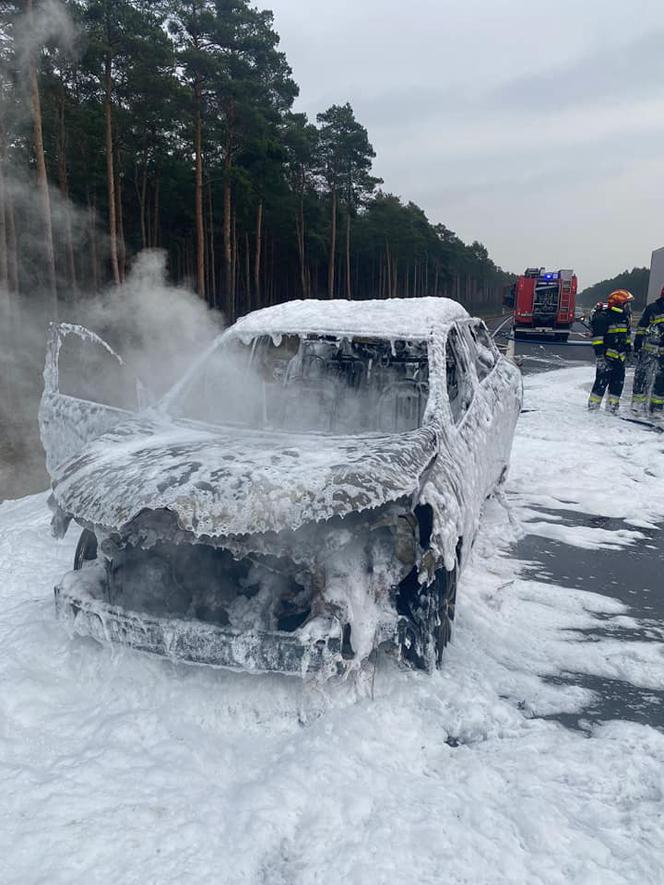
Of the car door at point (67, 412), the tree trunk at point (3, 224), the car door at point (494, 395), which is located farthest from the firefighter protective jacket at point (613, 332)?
the tree trunk at point (3, 224)

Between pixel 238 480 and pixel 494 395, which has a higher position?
pixel 494 395

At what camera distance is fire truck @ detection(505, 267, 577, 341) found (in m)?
29.6

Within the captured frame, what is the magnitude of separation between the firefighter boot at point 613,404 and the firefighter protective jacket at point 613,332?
0.62 metres

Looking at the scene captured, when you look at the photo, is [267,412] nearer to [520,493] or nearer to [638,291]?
[520,493]

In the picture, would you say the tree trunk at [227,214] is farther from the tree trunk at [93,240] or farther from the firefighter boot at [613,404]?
the firefighter boot at [613,404]

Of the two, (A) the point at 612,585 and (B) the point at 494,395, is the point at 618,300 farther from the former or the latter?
(A) the point at 612,585

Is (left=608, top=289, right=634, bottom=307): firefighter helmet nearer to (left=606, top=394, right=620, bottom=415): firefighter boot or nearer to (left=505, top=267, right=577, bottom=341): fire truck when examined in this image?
(left=606, top=394, right=620, bottom=415): firefighter boot

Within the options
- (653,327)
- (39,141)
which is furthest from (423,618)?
(39,141)

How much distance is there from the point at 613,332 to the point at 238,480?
926cm

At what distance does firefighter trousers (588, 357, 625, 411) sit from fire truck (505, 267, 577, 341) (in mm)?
19054

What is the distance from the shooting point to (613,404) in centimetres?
1070

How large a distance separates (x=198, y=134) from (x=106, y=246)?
1261 cm

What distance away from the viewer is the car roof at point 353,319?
14.1 feet

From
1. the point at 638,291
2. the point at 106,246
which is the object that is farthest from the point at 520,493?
the point at 638,291
